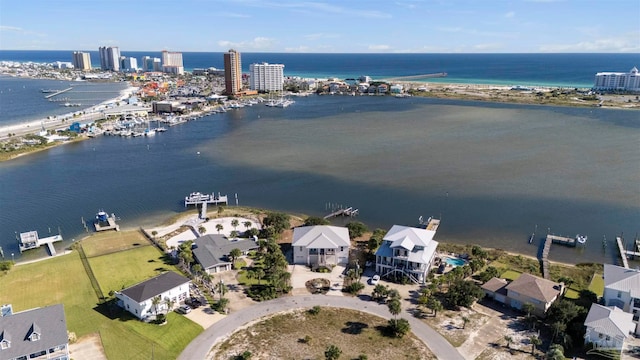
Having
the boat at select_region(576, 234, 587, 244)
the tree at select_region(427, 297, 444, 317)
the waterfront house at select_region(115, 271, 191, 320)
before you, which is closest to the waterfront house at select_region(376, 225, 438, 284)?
the tree at select_region(427, 297, 444, 317)

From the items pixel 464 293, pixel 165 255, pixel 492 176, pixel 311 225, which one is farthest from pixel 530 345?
pixel 492 176

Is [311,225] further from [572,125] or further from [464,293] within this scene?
[572,125]

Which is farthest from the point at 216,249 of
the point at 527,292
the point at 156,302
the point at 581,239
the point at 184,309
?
the point at 581,239

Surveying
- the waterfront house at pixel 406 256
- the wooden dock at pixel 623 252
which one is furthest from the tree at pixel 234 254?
the wooden dock at pixel 623 252

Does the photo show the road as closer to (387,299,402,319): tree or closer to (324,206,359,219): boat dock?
(387,299,402,319): tree

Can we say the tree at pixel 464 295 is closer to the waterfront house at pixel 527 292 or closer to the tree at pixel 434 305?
the tree at pixel 434 305
